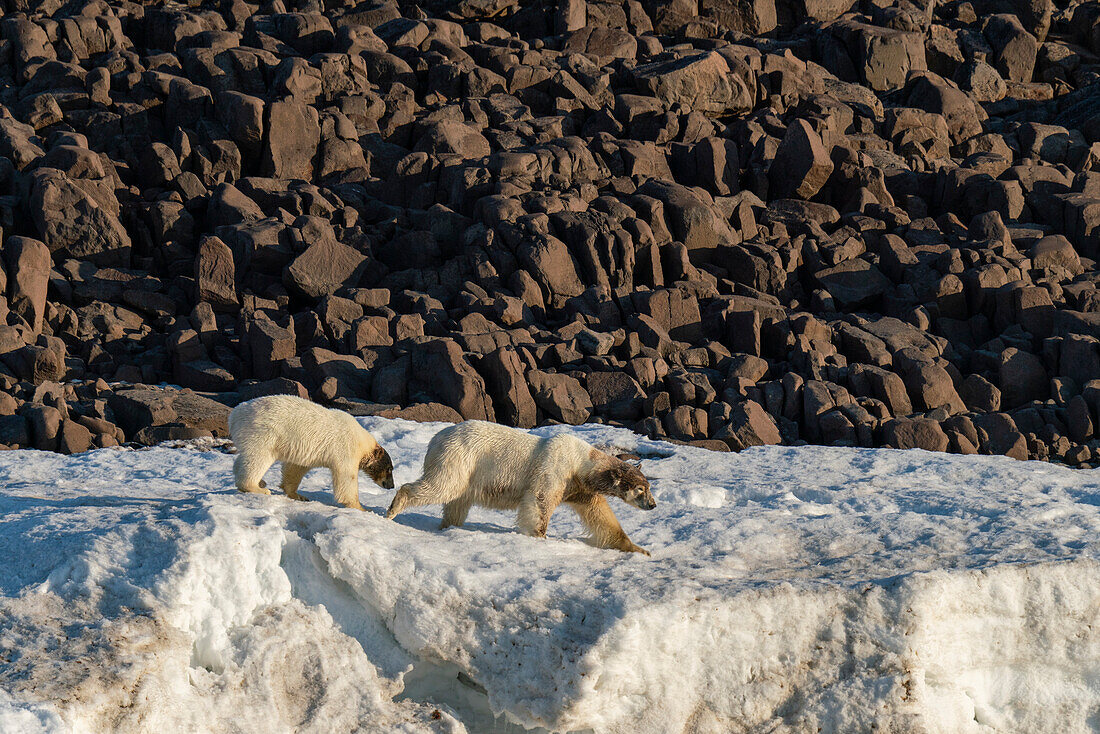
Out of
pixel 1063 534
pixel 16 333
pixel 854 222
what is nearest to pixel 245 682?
pixel 1063 534

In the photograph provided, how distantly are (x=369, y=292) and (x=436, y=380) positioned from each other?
17.5ft

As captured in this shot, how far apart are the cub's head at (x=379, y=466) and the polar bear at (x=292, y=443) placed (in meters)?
0.24

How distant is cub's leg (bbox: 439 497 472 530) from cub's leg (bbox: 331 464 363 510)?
0.81m

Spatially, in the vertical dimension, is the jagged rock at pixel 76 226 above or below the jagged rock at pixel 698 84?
below

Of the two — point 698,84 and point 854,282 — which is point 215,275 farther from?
point 698,84

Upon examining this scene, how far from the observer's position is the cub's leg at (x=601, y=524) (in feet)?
31.9

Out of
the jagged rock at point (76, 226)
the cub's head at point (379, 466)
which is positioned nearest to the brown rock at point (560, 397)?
the cub's head at point (379, 466)

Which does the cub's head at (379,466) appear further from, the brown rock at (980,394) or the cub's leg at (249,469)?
the brown rock at (980,394)

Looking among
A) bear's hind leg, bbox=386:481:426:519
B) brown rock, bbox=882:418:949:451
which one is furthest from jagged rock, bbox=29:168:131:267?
bear's hind leg, bbox=386:481:426:519

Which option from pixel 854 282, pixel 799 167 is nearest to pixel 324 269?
pixel 854 282

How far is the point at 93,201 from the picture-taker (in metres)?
31.0

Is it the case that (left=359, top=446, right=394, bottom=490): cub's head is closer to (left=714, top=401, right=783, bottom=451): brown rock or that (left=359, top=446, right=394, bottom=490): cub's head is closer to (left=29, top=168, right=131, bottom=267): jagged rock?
(left=714, top=401, right=783, bottom=451): brown rock

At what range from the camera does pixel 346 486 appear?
10094mm

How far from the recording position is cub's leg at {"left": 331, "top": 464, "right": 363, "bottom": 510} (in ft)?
33.0
